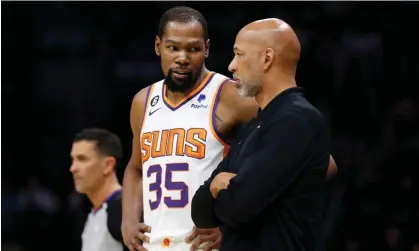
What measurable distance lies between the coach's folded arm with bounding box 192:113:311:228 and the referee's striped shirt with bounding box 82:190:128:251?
2892 millimetres

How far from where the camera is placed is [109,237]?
643 centimetres

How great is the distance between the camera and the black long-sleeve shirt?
3.46 metres

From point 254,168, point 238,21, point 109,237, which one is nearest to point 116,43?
point 238,21

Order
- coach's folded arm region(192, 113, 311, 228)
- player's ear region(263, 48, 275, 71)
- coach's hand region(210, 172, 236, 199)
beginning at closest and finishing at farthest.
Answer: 1. coach's folded arm region(192, 113, 311, 228)
2. coach's hand region(210, 172, 236, 199)
3. player's ear region(263, 48, 275, 71)

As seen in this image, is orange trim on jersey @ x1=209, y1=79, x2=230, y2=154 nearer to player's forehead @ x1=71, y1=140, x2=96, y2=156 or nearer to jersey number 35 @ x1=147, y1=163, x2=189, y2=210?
jersey number 35 @ x1=147, y1=163, x2=189, y2=210

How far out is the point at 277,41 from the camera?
3.71 meters

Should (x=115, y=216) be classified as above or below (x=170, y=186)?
below

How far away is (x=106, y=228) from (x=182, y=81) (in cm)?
231

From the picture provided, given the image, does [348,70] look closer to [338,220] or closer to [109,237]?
[338,220]

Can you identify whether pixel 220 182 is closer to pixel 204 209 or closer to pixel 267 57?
pixel 204 209

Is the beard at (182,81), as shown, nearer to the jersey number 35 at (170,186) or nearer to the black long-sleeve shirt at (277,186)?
the jersey number 35 at (170,186)

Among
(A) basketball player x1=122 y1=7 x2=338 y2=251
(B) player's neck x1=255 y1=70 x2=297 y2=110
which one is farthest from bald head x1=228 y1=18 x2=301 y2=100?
(A) basketball player x1=122 y1=7 x2=338 y2=251

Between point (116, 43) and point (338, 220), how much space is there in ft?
11.1

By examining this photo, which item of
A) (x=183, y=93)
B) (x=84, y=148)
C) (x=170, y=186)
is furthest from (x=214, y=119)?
(x=84, y=148)
